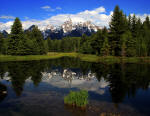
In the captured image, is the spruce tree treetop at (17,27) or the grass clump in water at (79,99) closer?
the grass clump in water at (79,99)

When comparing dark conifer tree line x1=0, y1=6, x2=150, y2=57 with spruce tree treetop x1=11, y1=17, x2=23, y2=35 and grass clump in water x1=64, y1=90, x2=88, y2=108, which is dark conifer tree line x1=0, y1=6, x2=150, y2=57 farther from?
grass clump in water x1=64, y1=90, x2=88, y2=108

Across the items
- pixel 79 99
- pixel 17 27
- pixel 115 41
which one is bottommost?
pixel 79 99

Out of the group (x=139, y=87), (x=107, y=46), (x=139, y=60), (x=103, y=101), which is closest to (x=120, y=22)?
(x=107, y=46)

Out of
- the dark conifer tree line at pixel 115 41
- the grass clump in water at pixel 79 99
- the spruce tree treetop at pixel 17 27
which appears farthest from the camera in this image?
the spruce tree treetop at pixel 17 27

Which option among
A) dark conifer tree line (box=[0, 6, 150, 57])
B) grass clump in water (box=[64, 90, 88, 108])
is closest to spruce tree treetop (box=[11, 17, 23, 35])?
dark conifer tree line (box=[0, 6, 150, 57])

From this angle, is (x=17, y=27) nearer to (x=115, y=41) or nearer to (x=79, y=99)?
(x=115, y=41)

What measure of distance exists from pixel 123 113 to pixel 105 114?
5.59 ft

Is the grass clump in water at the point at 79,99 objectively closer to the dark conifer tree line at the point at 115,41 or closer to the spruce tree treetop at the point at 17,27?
the dark conifer tree line at the point at 115,41

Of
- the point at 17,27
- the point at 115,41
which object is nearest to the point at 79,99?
the point at 115,41

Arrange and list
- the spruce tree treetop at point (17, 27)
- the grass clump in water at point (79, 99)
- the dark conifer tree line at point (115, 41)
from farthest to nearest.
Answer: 1. the spruce tree treetop at point (17, 27)
2. the dark conifer tree line at point (115, 41)
3. the grass clump in water at point (79, 99)

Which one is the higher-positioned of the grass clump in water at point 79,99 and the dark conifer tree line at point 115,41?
the dark conifer tree line at point 115,41

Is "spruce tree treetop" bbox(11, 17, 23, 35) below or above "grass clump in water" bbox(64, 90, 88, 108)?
above

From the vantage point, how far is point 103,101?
16.9 metres

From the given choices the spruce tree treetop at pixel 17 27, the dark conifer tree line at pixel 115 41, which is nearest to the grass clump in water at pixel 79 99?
the dark conifer tree line at pixel 115 41
